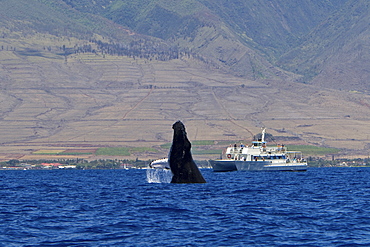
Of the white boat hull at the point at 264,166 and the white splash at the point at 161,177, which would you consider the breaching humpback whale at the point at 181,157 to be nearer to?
the white splash at the point at 161,177

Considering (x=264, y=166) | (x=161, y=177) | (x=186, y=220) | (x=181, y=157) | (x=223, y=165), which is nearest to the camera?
(x=186, y=220)

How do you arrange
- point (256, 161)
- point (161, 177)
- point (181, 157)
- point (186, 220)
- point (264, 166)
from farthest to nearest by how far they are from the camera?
point (264, 166)
point (256, 161)
point (161, 177)
point (181, 157)
point (186, 220)

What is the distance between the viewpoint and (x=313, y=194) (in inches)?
2842

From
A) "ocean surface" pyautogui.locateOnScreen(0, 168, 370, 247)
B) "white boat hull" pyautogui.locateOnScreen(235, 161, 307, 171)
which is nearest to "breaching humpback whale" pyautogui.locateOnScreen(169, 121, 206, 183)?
"ocean surface" pyautogui.locateOnScreen(0, 168, 370, 247)

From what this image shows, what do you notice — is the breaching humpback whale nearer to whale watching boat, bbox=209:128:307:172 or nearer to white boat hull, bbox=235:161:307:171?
whale watching boat, bbox=209:128:307:172

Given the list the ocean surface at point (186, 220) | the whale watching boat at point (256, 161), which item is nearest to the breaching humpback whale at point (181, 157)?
the ocean surface at point (186, 220)

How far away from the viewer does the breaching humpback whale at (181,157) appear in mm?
58375

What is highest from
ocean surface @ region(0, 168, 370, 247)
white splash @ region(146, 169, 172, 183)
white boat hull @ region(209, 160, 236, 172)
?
white boat hull @ region(209, 160, 236, 172)

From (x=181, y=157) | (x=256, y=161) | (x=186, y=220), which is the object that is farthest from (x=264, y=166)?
(x=186, y=220)

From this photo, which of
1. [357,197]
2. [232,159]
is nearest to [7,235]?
[357,197]

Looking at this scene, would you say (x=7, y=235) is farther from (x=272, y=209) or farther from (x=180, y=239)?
(x=272, y=209)

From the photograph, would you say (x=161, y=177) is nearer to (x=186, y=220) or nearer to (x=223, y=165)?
(x=223, y=165)

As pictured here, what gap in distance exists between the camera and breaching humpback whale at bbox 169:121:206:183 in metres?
58.4

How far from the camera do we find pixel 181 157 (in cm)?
5878
